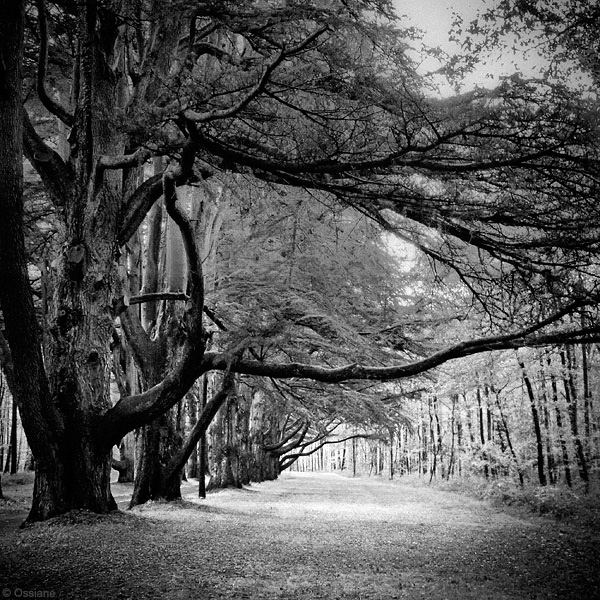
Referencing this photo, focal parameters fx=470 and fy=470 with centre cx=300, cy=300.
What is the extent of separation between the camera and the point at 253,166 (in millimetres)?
4836

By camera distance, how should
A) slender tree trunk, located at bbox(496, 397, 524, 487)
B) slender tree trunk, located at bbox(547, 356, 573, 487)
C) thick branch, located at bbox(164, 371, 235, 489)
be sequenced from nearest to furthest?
thick branch, located at bbox(164, 371, 235, 489) < slender tree trunk, located at bbox(547, 356, 573, 487) < slender tree trunk, located at bbox(496, 397, 524, 487)

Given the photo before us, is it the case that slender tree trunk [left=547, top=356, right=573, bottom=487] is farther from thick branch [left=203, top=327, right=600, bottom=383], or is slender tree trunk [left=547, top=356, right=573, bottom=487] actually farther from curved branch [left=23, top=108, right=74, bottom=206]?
curved branch [left=23, top=108, right=74, bottom=206]

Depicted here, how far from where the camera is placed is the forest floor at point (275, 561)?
3.99 meters

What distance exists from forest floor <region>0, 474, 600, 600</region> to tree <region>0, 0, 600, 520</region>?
3.94ft

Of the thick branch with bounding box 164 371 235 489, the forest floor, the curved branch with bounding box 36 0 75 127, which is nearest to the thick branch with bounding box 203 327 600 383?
the forest floor

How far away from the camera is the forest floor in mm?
3992

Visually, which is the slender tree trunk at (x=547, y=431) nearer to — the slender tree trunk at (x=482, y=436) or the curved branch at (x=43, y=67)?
the slender tree trunk at (x=482, y=436)

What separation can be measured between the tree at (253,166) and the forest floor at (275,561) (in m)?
1.20

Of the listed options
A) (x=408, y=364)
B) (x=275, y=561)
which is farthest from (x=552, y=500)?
(x=275, y=561)

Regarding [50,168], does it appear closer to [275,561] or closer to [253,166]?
[253,166]

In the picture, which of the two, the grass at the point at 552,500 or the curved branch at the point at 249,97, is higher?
the curved branch at the point at 249,97

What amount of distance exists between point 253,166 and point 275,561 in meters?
4.32

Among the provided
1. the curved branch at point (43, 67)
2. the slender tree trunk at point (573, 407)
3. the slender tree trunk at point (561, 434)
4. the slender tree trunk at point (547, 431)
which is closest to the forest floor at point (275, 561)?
the curved branch at point (43, 67)

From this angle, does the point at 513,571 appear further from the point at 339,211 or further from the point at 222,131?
the point at 222,131
